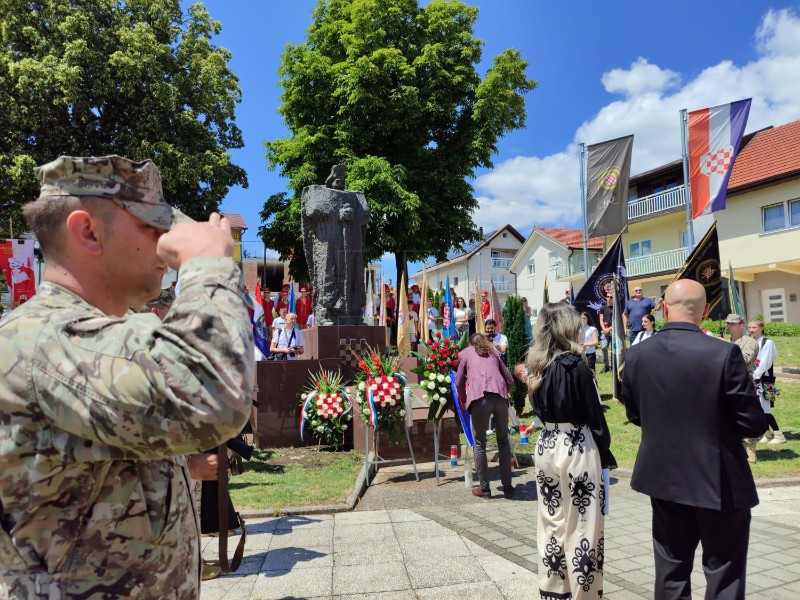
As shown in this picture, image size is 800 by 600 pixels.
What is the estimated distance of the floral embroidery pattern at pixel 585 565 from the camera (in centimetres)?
360

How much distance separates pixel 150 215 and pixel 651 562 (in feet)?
15.7

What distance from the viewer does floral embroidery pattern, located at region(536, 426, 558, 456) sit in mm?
3990

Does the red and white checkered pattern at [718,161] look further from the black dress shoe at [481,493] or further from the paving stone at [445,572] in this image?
the paving stone at [445,572]

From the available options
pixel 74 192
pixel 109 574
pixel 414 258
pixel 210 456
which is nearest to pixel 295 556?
pixel 210 456

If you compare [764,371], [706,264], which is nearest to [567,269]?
[706,264]

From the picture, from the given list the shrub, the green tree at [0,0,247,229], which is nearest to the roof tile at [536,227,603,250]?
the shrub

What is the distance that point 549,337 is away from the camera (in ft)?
14.0

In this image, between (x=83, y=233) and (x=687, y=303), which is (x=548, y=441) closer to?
(x=687, y=303)

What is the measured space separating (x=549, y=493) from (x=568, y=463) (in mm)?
257

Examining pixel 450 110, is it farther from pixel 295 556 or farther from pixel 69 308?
pixel 69 308

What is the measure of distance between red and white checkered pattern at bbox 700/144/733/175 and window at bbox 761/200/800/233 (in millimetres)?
14516

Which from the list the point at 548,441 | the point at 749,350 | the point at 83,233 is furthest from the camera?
the point at 749,350

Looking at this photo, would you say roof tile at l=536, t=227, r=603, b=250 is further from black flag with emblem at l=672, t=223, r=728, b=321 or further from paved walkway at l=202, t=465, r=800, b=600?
paved walkway at l=202, t=465, r=800, b=600

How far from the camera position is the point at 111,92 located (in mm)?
19609
